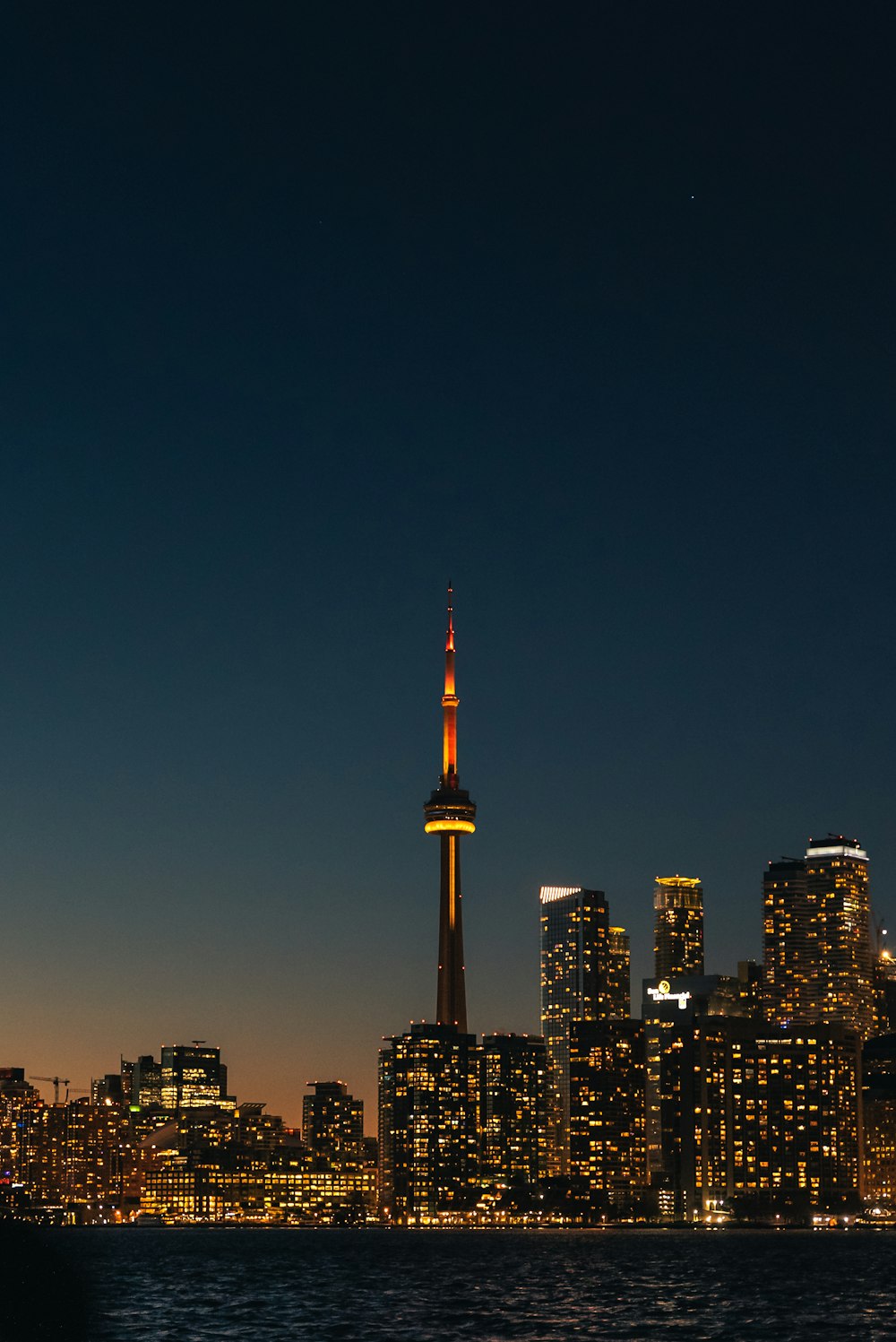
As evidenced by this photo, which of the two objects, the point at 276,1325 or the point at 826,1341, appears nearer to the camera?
the point at 826,1341

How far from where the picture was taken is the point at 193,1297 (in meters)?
155

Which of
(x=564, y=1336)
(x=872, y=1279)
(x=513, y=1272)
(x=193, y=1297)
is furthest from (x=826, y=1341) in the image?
(x=513, y=1272)

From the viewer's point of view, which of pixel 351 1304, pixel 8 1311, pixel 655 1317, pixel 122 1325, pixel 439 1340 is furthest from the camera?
pixel 351 1304

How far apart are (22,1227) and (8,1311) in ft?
233

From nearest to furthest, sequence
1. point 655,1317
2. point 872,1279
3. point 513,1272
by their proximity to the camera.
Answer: point 655,1317, point 872,1279, point 513,1272

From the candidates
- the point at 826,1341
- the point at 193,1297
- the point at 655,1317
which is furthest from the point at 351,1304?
the point at 826,1341

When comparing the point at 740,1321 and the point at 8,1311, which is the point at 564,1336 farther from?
the point at 8,1311

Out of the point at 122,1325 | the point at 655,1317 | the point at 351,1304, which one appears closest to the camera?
the point at 122,1325

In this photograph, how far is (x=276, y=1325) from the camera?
125 metres

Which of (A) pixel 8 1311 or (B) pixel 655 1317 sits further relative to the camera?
(B) pixel 655 1317

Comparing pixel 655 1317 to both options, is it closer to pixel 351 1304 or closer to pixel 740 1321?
pixel 740 1321

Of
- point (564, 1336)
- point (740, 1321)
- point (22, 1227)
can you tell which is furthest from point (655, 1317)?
point (22, 1227)

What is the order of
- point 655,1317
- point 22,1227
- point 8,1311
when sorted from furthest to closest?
point 22,1227 → point 655,1317 → point 8,1311

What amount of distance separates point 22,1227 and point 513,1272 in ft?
170
